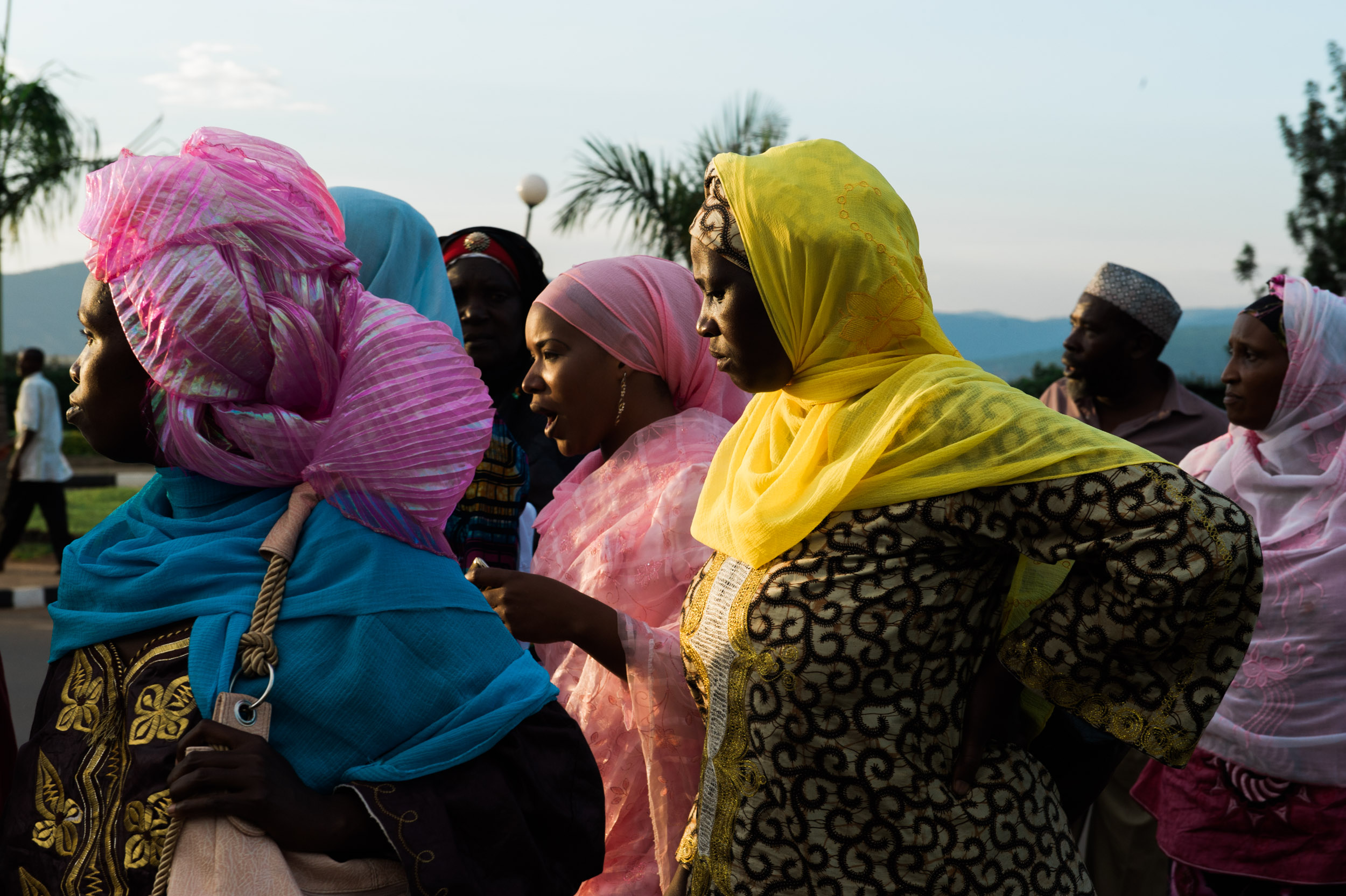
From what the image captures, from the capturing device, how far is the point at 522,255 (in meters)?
4.14

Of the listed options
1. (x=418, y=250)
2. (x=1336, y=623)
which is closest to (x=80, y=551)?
(x=418, y=250)

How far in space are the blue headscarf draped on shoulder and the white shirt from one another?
9.91m

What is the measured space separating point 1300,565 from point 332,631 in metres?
2.91

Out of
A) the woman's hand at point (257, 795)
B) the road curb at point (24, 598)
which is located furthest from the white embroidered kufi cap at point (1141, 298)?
the road curb at point (24, 598)

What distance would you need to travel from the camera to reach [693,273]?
2.23 m

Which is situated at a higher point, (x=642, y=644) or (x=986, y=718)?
(x=986, y=718)

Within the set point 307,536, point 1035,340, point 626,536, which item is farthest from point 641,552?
point 1035,340

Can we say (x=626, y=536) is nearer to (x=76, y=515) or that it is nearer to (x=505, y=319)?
(x=505, y=319)

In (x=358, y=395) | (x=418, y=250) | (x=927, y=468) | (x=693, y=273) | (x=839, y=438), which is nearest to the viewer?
(x=358, y=395)

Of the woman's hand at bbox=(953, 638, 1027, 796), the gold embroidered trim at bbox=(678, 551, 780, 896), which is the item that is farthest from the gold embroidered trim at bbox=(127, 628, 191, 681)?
the woman's hand at bbox=(953, 638, 1027, 796)

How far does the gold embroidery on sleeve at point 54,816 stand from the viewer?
5.24 ft

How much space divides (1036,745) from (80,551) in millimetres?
1643

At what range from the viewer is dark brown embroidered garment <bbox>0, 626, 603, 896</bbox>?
5.11ft

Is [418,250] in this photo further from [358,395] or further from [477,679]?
[477,679]
